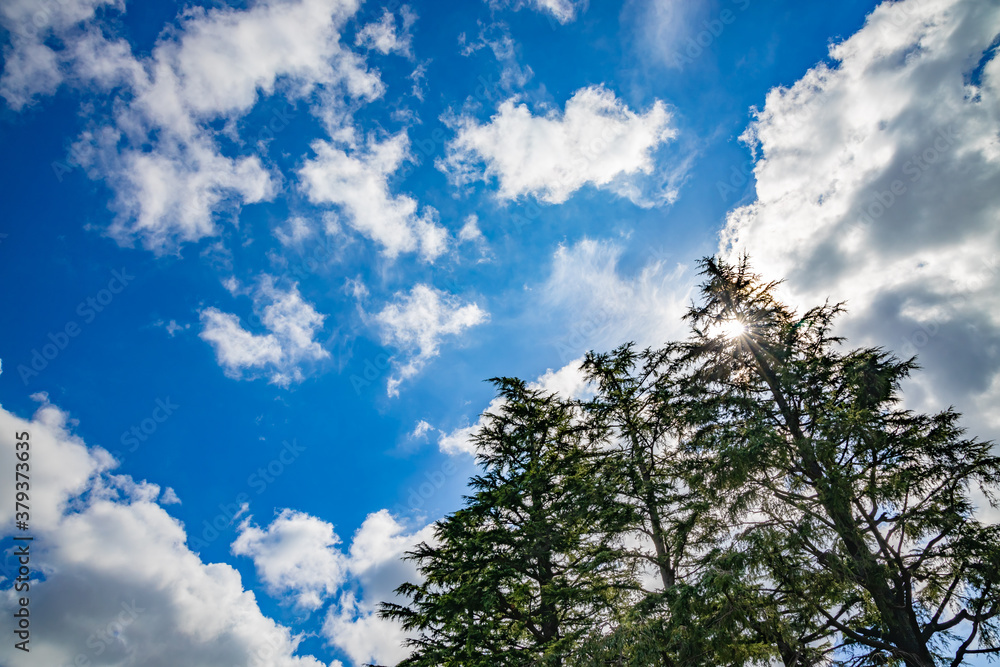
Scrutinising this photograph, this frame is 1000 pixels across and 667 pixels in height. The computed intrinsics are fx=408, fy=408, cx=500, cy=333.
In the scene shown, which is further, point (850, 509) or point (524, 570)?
point (524, 570)

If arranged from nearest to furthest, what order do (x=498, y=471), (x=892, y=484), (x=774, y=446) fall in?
(x=892, y=484) → (x=774, y=446) → (x=498, y=471)

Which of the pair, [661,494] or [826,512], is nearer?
[826,512]

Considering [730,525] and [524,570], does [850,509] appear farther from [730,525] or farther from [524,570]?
[524,570]

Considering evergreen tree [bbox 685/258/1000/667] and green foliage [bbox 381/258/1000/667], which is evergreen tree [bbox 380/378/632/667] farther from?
evergreen tree [bbox 685/258/1000/667]

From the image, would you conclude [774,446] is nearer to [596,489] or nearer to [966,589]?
[966,589]

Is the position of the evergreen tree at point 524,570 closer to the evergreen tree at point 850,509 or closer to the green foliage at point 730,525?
the green foliage at point 730,525

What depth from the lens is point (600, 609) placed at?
37.7 ft

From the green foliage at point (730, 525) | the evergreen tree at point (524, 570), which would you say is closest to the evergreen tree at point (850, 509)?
the green foliage at point (730, 525)

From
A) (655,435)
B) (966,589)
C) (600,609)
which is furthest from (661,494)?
(966,589)

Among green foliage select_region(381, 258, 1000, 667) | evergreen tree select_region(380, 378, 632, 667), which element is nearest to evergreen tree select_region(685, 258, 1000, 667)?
green foliage select_region(381, 258, 1000, 667)

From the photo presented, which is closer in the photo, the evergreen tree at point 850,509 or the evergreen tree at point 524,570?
the evergreen tree at point 850,509

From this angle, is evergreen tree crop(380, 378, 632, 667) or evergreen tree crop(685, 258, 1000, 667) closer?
evergreen tree crop(685, 258, 1000, 667)

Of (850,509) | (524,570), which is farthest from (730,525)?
(524,570)

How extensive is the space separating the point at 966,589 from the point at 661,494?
558 centimetres
